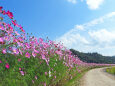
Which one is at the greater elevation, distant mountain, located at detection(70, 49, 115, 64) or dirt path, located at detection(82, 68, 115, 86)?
distant mountain, located at detection(70, 49, 115, 64)

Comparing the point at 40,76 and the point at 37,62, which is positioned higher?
the point at 37,62

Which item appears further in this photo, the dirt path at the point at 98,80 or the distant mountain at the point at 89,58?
the distant mountain at the point at 89,58

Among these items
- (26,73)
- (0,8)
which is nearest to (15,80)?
(26,73)

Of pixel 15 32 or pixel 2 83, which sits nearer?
pixel 2 83

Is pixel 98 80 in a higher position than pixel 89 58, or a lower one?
lower

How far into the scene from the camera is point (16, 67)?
2.83m

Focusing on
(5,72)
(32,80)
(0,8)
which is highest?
(0,8)

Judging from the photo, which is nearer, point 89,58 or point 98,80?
point 98,80

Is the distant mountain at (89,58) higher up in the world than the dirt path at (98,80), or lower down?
higher up

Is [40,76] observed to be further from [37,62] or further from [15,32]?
[15,32]

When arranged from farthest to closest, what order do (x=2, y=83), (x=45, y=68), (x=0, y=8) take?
(x=45, y=68) < (x=0, y=8) < (x=2, y=83)

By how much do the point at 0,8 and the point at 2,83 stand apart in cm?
132

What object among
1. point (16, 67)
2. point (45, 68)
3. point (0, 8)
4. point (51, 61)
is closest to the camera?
point (0, 8)

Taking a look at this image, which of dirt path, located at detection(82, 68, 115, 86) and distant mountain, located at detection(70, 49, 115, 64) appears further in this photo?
distant mountain, located at detection(70, 49, 115, 64)
